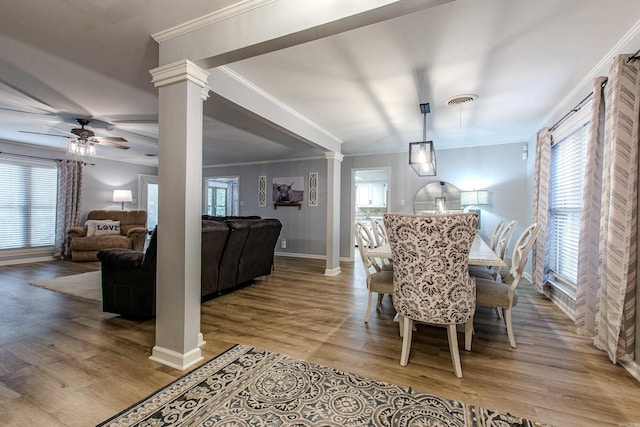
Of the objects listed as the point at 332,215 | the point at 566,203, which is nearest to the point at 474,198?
the point at 566,203

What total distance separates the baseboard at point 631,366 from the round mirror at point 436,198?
3.59 m

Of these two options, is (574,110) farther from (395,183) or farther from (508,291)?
(395,183)

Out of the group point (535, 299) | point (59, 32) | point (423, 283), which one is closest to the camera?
point (423, 283)

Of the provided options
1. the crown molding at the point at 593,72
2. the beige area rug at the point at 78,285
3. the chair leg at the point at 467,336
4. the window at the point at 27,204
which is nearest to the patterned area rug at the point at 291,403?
the chair leg at the point at 467,336

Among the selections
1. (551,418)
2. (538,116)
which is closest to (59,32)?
(551,418)

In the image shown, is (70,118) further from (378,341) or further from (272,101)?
(378,341)

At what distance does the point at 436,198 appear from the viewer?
5.64 metres

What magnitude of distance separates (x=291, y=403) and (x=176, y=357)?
3.05 ft

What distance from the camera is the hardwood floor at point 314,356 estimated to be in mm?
1636

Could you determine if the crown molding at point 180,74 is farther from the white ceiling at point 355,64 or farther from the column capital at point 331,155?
the column capital at point 331,155

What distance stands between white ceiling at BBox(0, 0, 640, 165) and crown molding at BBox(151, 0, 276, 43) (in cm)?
4

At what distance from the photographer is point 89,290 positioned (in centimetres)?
386

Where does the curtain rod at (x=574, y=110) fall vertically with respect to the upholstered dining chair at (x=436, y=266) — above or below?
above

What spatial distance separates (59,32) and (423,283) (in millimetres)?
3174
